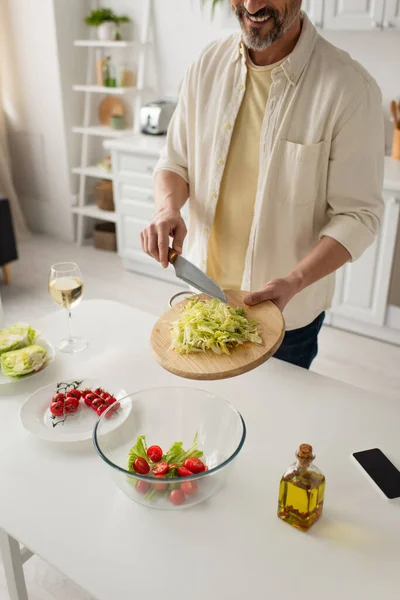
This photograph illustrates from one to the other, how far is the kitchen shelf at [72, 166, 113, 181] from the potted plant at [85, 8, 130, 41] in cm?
93

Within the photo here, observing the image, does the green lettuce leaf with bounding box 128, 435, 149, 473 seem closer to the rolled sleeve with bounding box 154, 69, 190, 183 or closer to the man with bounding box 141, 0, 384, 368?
the man with bounding box 141, 0, 384, 368

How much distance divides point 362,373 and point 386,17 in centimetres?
173

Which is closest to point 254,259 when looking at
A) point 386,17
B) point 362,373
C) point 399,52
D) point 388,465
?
point 388,465

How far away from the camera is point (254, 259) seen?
1586 millimetres

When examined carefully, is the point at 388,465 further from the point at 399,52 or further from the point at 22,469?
the point at 399,52

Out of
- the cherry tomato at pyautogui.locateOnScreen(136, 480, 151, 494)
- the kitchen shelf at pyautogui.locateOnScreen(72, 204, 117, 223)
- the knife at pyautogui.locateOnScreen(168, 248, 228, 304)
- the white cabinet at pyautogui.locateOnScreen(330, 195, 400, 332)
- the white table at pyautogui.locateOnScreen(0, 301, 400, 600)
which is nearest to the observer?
the white table at pyautogui.locateOnScreen(0, 301, 400, 600)

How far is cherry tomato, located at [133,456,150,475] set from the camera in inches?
37.5

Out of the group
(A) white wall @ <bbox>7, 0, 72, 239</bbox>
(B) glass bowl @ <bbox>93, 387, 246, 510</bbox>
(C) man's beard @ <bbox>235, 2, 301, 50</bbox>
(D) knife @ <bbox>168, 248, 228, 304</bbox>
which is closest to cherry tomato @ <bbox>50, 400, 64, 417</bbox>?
(B) glass bowl @ <bbox>93, 387, 246, 510</bbox>

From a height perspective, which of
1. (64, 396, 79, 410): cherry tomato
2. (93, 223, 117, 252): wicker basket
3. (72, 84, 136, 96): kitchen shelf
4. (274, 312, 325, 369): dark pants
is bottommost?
(93, 223, 117, 252): wicker basket

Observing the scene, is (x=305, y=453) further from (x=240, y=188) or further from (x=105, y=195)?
(x=105, y=195)

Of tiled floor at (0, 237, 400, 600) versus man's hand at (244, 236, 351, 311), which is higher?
man's hand at (244, 236, 351, 311)

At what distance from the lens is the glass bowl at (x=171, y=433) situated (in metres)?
0.93

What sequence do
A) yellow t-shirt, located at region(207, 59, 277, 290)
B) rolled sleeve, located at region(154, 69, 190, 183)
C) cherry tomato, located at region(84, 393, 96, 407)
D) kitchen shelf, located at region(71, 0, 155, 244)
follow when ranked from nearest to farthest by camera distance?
cherry tomato, located at region(84, 393, 96, 407), yellow t-shirt, located at region(207, 59, 277, 290), rolled sleeve, located at region(154, 69, 190, 183), kitchen shelf, located at region(71, 0, 155, 244)

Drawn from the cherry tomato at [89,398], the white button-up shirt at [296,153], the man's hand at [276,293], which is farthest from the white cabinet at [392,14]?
the cherry tomato at [89,398]
